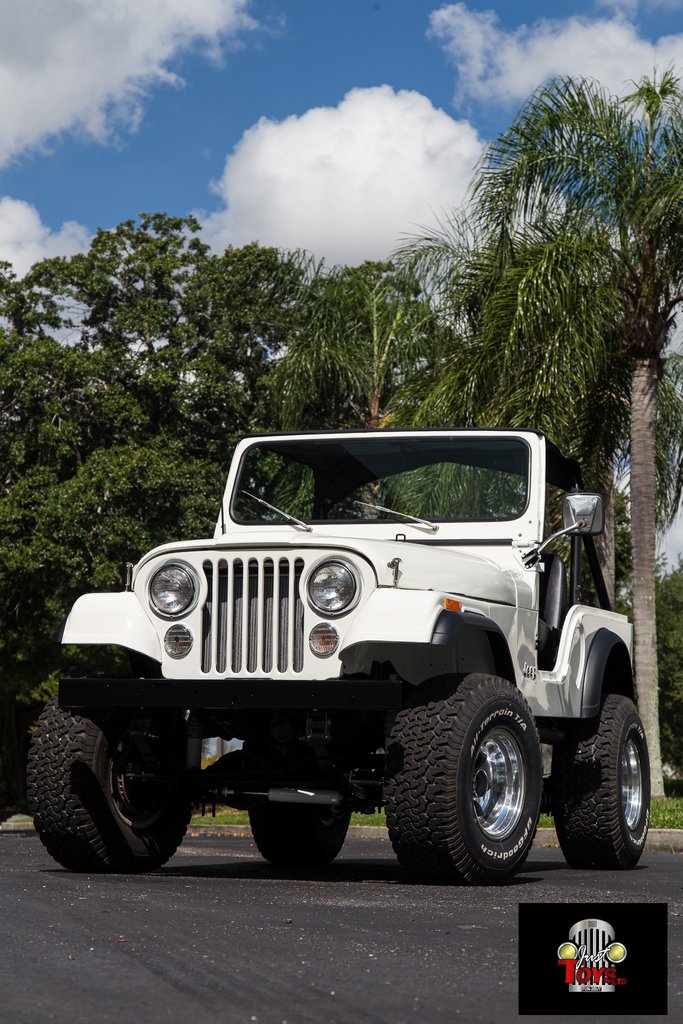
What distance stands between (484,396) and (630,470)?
217 centimetres

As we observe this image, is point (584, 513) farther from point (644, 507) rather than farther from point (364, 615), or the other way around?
point (644, 507)

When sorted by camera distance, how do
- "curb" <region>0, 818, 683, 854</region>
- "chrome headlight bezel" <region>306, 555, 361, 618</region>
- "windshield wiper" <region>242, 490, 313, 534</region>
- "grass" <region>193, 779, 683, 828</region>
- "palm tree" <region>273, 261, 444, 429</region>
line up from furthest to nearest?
"palm tree" <region>273, 261, 444, 429</region>
"grass" <region>193, 779, 683, 828</region>
"curb" <region>0, 818, 683, 854</region>
"windshield wiper" <region>242, 490, 313, 534</region>
"chrome headlight bezel" <region>306, 555, 361, 618</region>

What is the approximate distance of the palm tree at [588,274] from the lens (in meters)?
18.8

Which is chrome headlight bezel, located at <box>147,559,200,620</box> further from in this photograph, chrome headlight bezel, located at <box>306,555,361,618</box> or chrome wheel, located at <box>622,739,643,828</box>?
chrome wheel, located at <box>622,739,643,828</box>

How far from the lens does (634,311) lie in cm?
1975

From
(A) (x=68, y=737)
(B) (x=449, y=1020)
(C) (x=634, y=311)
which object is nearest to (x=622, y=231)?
(C) (x=634, y=311)

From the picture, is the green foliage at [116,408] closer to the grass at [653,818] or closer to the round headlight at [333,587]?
the grass at [653,818]

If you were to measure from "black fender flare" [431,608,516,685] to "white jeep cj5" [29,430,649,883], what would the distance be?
0.04 feet

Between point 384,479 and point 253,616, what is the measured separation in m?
2.13

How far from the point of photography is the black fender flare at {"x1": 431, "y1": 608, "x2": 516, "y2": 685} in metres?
7.40

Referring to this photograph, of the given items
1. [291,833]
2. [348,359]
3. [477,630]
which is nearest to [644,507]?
[348,359]

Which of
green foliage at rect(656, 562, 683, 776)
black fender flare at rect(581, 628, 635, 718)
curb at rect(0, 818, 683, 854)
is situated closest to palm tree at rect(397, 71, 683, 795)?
curb at rect(0, 818, 683, 854)

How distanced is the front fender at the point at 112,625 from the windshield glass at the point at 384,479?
1761 millimetres

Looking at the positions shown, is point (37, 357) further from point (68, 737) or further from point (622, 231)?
point (68, 737)
